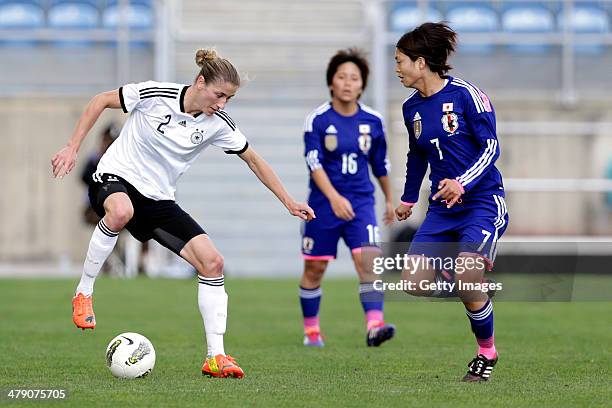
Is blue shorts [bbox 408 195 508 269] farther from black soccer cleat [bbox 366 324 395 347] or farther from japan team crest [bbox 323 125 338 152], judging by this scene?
japan team crest [bbox 323 125 338 152]

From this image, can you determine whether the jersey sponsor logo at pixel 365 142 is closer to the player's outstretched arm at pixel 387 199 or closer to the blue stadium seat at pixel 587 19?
the player's outstretched arm at pixel 387 199

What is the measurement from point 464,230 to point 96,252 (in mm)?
2108

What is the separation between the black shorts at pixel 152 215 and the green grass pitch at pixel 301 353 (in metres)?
0.79

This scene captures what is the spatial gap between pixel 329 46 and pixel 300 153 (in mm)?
2282

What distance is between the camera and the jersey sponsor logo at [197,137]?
6918mm

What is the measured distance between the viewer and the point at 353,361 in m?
7.68

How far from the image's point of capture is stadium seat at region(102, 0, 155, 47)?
19.8m

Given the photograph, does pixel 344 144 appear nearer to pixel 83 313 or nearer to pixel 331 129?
pixel 331 129

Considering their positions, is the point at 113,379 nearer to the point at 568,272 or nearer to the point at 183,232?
the point at 183,232

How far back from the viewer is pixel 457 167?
6.76 metres

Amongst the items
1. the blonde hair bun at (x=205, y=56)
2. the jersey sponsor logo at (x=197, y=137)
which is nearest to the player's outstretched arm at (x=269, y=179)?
the jersey sponsor logo at (x=197, y=137)

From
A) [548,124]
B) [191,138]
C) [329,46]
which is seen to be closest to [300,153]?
[329,46]

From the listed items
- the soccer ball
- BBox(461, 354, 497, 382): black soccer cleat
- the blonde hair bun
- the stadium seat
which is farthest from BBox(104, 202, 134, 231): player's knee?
the stadium seat

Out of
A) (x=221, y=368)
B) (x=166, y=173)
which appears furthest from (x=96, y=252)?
(x=221, y=368)
